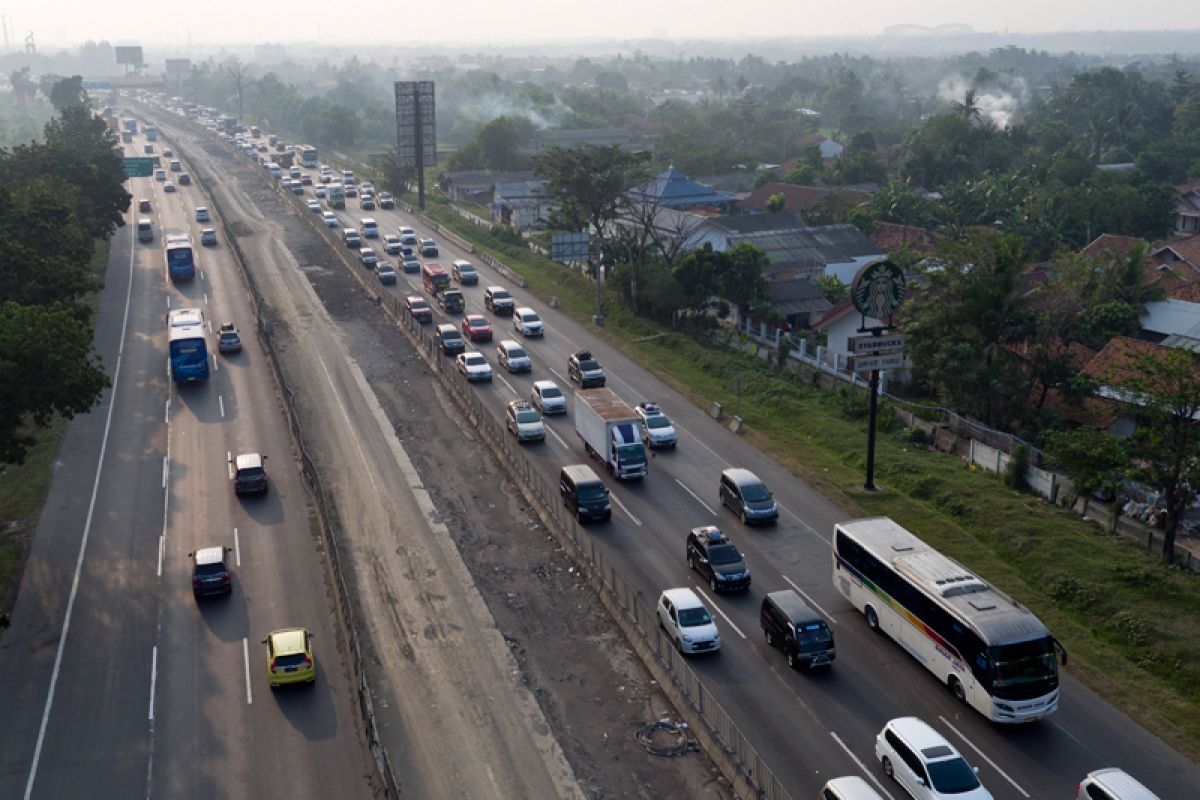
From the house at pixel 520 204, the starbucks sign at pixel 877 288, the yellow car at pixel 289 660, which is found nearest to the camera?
the yellow car at pixel 289 660

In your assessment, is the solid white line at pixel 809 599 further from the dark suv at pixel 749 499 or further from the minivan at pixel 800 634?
the dark suv at pixel 749 499

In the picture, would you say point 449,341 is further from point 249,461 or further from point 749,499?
point 749,499

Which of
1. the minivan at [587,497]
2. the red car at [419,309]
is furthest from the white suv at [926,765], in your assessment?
the red car at [419,309]

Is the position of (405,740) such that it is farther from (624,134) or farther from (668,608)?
(624,134)

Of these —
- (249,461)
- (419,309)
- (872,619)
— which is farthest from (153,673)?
(419,309)

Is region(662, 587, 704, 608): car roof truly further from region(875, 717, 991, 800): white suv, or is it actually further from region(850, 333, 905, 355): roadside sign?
region(850, 333, 905, 355): roadside sign

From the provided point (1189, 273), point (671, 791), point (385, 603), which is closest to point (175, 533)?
point (385, 603)

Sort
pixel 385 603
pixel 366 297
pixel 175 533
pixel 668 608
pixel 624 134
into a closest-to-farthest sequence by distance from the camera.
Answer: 1. pixel 668 608
2. pixel 385 603
3. pixel 175 533
4. pixel 366 297
5. pixel 624 134
